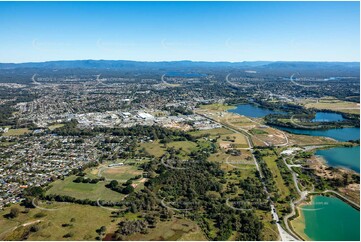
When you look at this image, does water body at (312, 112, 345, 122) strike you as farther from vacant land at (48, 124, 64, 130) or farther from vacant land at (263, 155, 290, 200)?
vacant land at (48, 124, 64, 130)

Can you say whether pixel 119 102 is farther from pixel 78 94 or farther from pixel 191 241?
pixel 191 241

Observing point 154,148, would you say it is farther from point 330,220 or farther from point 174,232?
point 330,220

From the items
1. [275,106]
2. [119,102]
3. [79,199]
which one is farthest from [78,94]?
[79,199]

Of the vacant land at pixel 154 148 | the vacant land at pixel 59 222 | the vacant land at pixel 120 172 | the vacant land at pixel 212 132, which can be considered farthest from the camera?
the vacant land at pixel 212 132

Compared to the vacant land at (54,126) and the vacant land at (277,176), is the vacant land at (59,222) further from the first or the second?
the vacant land at (54,126)

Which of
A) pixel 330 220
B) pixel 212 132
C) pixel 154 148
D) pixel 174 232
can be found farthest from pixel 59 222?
pixel 212 132

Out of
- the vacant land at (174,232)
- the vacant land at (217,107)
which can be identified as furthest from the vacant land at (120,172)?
the vacant land at (217,107)

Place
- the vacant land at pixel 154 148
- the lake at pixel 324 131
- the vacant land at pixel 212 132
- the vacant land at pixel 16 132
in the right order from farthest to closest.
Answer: the vacant land at pixel 16 132 → the vacant land at pixel 212 132 → the lake at pixel 324 131 → the vacant land at pixel 154 148
